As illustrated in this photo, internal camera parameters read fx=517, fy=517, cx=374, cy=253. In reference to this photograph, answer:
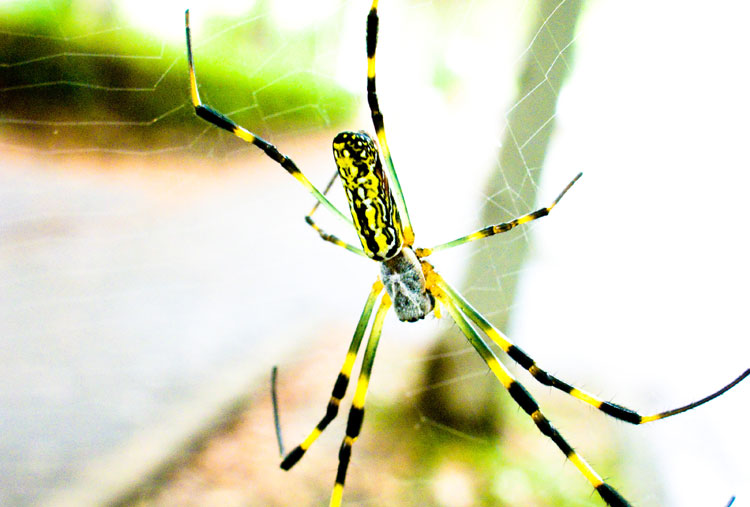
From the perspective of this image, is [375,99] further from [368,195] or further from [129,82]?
[129,82]

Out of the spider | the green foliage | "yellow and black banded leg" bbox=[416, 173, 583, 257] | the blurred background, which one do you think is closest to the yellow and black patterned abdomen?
the spider

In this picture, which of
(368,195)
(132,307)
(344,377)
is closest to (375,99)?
(368,195)

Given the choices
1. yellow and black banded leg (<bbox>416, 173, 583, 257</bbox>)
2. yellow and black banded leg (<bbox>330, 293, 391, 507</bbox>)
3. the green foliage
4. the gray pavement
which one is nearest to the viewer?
yellow and black banded leg (<bbox>416, 173, 583, 257</bbox>)

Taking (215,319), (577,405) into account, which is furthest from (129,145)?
(577,405)

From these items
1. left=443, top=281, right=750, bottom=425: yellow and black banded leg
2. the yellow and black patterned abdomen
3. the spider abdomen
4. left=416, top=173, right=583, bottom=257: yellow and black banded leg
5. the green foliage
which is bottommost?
left=443, top=281, right=750, bottom=425: yellow and black banded leg

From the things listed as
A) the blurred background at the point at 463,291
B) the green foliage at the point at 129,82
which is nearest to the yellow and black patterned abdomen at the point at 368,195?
the blurred background at the point at 463,291

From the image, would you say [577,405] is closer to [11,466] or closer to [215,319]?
[215,319]

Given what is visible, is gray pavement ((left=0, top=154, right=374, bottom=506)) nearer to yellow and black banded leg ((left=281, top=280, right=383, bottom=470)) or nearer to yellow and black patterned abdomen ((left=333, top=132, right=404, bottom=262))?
yellow and black banded leg ((left=281, top=280, right=383, bottom=470))
